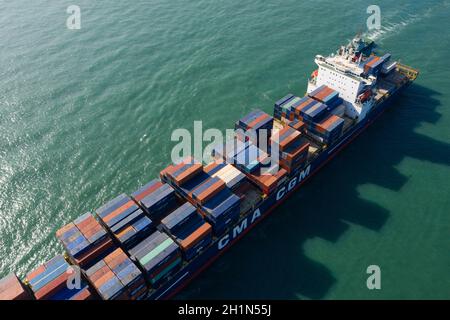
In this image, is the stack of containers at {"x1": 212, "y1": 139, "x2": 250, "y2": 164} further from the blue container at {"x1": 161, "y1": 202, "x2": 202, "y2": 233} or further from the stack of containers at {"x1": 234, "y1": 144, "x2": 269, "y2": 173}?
the blue container at {"x1": 161, "y1": 202, "x2": 202, "y2": 233}

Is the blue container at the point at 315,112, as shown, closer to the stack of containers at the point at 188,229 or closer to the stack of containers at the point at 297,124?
the stack of containers at the point at 297,124

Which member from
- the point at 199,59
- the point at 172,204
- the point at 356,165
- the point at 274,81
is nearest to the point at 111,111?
the point at 199,59

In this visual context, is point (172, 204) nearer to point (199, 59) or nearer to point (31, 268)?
point (31, 268)

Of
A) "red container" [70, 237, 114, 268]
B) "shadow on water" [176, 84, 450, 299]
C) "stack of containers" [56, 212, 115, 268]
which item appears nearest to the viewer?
"red container" [70, 237, 114, 268]

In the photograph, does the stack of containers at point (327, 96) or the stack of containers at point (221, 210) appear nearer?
the stack of containers at point (221, 210)
